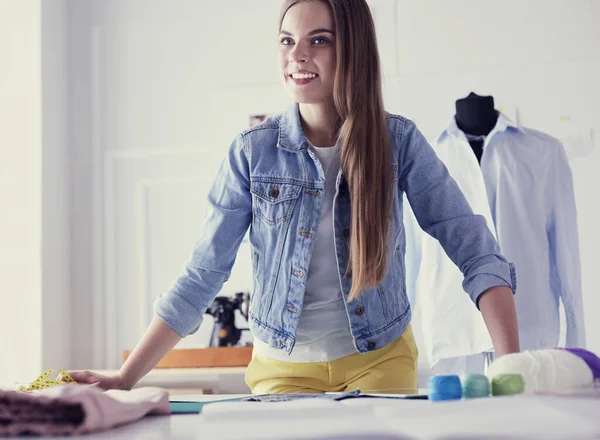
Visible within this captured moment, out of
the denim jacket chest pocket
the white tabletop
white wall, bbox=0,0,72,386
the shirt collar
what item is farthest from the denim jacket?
white wall, bbox=0,0,72,386

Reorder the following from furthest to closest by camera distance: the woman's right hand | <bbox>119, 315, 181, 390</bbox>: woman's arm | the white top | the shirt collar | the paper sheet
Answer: the shirt collar → the white top → <bbox>119, 315, 181, 390</bbox>: woman's arm → the woman's right hand → the paper sheet

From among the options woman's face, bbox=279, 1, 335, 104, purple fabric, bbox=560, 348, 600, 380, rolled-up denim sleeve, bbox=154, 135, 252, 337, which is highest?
woman's face, bbox=279, 1, 335, 104

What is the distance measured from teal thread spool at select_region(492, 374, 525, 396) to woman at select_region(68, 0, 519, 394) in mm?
396

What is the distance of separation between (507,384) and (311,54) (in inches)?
30.5

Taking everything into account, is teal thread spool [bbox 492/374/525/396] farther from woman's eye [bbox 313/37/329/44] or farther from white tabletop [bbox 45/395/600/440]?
woman's eye [bbox 313/37/329/44]

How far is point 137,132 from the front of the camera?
11.3ft

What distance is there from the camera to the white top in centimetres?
131

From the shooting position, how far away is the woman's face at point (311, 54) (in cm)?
140

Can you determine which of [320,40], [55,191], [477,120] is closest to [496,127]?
[477,120]

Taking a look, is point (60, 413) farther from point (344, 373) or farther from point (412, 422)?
point (344, 373)

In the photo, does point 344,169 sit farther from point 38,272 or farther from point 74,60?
point 74,60

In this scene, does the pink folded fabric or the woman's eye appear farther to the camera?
the woman's eye

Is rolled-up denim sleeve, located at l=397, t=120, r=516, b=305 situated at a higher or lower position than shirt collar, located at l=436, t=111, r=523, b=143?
lower

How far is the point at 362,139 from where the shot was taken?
136 cm
